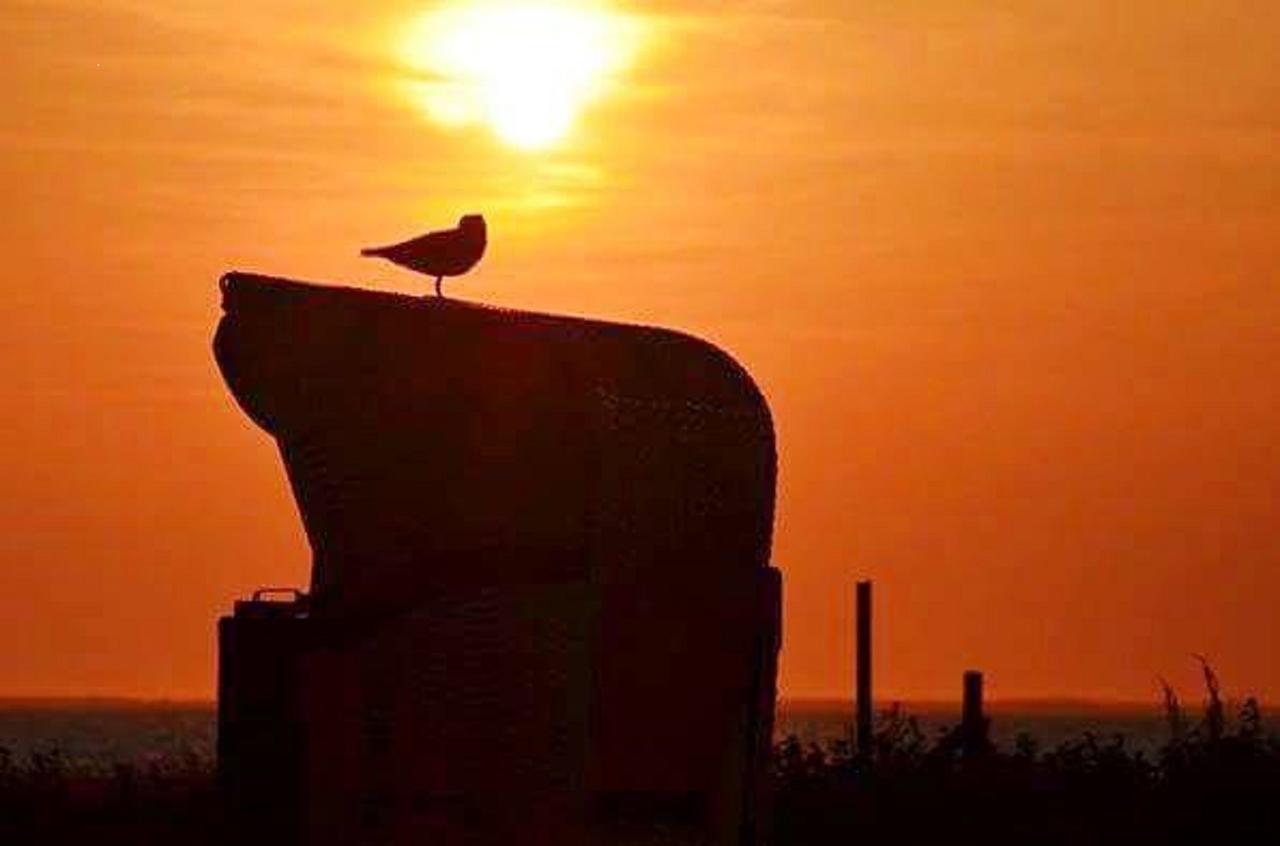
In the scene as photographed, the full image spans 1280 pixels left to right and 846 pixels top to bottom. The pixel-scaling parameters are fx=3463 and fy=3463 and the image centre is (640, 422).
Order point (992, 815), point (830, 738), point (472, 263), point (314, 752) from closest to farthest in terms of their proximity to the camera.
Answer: point (314, 752) < point (472, 263) < point (992, 815) < point (830, 738)

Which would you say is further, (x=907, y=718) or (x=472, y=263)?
(x=907, y=718)

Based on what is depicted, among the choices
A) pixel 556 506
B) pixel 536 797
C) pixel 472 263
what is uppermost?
pixel 472 263

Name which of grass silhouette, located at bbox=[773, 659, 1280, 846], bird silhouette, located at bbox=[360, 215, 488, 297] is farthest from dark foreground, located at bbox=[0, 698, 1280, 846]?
bird silhouette, located at bbox=[360, 215, 488, 297]

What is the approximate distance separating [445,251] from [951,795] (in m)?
7.64

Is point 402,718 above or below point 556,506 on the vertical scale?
below

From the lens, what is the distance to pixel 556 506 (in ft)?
49.0

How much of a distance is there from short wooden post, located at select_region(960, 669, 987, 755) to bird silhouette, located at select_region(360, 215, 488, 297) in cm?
869

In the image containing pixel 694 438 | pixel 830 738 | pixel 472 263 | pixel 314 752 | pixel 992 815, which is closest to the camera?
pixel 314 752

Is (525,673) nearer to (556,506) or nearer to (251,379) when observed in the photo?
(556,506)

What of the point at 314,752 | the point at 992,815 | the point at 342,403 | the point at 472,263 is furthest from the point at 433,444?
the point at 992,815

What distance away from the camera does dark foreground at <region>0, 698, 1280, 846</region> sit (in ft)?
74.6

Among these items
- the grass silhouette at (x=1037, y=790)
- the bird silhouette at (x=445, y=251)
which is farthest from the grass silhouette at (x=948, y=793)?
the bird silhouette at (x=445, y=251)

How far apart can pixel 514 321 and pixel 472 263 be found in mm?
2514

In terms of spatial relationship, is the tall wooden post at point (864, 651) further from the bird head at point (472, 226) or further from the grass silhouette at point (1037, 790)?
the bird head at point (472, 226)
